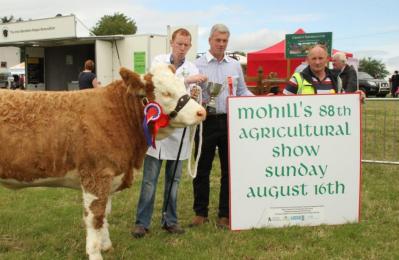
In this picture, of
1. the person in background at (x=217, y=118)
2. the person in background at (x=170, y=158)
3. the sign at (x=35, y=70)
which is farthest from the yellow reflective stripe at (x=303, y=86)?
the sign at (x=35, y=70)

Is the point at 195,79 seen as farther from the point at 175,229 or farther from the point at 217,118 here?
the point at 175,229

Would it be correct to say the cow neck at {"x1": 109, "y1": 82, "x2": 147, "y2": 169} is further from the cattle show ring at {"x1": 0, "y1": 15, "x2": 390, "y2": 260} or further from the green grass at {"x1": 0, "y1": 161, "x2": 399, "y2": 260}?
the green grass at {"x1": 0, "y1": 161, "x2": 399, "y2": 260}

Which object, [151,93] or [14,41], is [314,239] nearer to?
[151,93]

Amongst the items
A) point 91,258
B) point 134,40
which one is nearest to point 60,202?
point 91,258

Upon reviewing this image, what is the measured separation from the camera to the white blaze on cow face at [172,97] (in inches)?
151

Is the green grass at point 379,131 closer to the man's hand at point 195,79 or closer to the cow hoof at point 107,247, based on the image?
the man's hand at point 195,79

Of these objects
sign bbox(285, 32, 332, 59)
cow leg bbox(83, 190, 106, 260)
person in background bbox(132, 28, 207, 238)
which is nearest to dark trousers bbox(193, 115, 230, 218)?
person in background bbox(132, 28, 207, 238)

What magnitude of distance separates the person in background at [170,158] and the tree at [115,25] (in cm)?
6725

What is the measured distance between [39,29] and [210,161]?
16599 millimetres

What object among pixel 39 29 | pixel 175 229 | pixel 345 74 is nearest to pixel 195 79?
pixel 175 229

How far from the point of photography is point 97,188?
3.85 meters

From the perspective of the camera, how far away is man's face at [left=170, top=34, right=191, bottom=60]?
4531mm

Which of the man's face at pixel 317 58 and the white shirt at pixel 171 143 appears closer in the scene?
the white shirt at pixel 171 143

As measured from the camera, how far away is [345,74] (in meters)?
8.46
